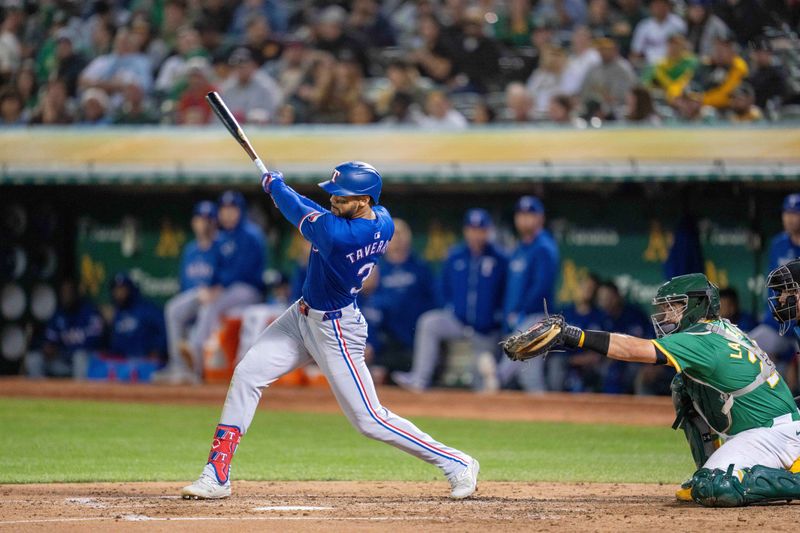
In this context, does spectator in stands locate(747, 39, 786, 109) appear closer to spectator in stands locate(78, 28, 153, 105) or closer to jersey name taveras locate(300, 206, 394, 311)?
spectator in stands locate(78, 28, 153, 105)

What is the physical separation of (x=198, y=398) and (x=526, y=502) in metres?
6.64

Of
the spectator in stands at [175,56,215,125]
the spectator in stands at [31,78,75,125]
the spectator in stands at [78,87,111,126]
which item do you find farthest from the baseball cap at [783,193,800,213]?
the spectator in stands at [31,78,75,125]

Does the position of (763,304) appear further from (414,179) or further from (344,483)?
(344,483)

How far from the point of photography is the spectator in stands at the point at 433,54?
46.0 ft

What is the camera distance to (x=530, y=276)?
11953 mm

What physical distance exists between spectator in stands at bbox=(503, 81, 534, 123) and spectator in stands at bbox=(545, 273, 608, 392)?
1733 millimetres

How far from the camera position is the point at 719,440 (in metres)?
6.14

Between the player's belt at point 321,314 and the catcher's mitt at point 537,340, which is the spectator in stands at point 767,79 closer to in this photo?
the player's belt at point 321,314

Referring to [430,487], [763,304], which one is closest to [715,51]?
[763,304]

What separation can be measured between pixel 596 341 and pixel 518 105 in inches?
306

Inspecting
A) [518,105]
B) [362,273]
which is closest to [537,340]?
[362,273]

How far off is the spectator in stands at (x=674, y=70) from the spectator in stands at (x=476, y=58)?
5.71ft

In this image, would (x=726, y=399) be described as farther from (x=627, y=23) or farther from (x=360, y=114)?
(x=627, y=23)

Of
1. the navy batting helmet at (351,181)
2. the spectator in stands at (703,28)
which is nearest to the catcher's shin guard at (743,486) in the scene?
the navy batting helmet at (351,181)
